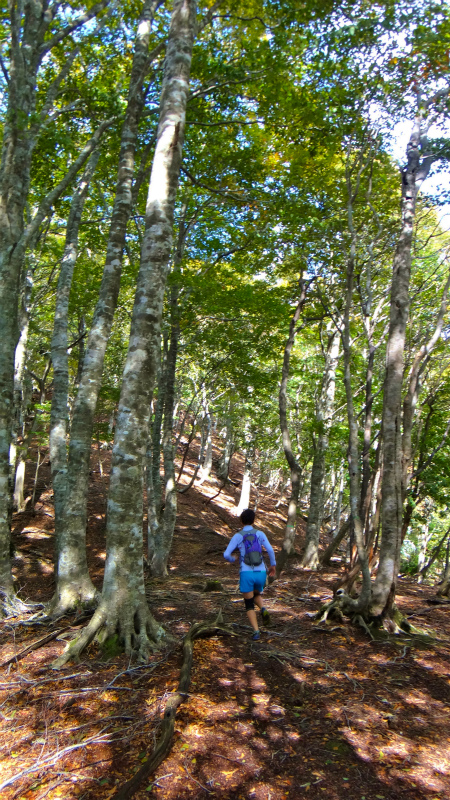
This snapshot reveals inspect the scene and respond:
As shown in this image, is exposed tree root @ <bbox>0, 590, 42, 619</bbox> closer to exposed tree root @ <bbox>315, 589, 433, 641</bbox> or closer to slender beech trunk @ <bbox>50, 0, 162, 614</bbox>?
slender beech trunk @ <bbox>50, 0, 162, 614</bbox>

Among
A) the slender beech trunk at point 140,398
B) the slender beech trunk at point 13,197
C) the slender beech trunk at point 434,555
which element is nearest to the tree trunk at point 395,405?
the slender beech trunk at point 140,398

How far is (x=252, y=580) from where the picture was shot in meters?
6.21

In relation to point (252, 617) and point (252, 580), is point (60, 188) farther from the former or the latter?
point (252, 617)

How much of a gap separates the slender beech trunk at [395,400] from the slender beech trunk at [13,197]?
5616 millimetres

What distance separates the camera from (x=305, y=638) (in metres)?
6.37

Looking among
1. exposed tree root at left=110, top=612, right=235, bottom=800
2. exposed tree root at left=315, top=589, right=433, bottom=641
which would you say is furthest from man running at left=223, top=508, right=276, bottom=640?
exposed tree root at left=315, top=589, right=433, bottom=641

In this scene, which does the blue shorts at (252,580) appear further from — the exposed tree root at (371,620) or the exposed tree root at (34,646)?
the exposed tree root at (34,646)

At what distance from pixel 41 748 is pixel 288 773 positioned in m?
1.97

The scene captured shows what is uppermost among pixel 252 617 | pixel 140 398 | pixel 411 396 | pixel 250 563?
pixel 411 396

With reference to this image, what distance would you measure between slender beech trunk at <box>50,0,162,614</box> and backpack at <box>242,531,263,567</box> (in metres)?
2.47

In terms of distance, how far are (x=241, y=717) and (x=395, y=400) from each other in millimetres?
4886

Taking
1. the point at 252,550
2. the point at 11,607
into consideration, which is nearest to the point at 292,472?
the point at 252,550

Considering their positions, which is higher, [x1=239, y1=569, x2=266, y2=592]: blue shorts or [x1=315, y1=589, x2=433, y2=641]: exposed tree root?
[x1=239, y1=569, x2=266, y2=592]: blue shorts

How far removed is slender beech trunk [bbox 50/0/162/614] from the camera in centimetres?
664
